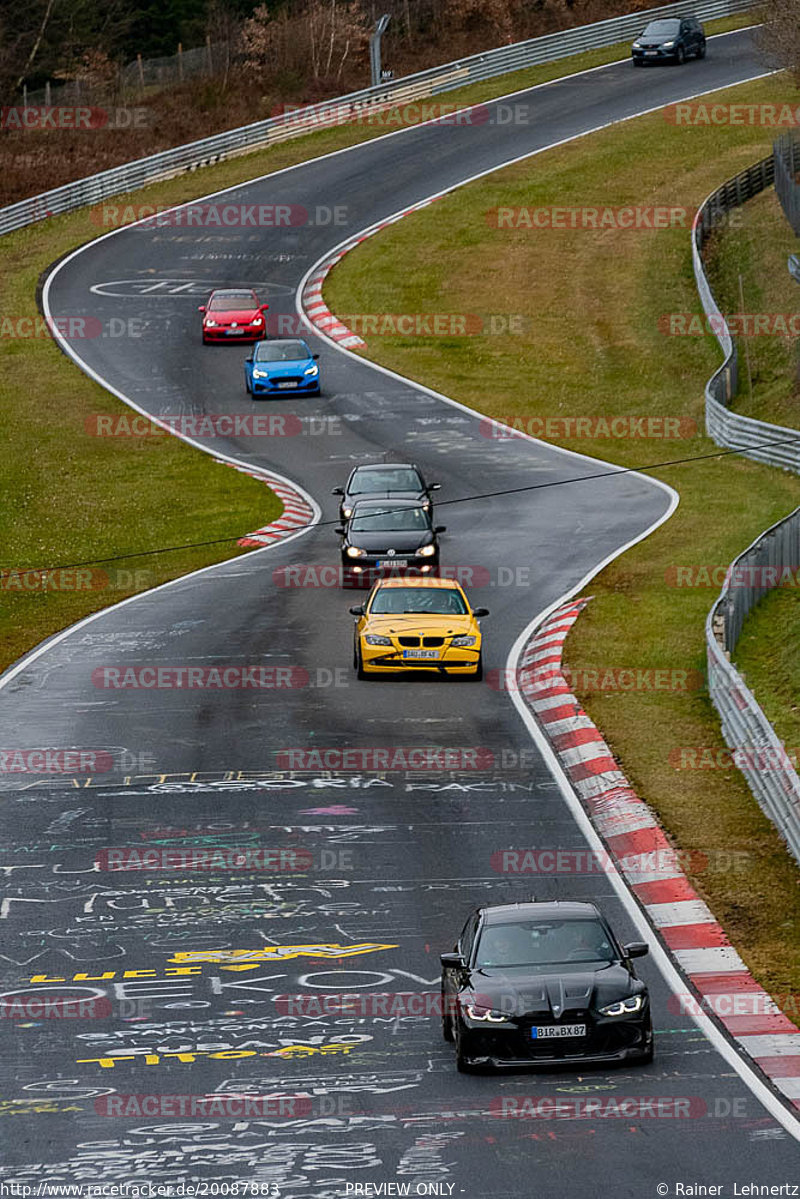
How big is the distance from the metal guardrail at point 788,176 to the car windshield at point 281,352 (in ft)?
46.1

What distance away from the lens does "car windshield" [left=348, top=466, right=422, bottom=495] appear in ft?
121

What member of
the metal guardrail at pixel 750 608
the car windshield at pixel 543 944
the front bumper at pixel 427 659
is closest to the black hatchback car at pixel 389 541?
the front bumper at pixel 427 659

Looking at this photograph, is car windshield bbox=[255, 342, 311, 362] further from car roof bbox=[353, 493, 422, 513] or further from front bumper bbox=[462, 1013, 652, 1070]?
front bumper bbox=[462, 1013, 652, 1070]

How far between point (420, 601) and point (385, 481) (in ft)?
25.8

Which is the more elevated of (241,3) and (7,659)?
(241,3)

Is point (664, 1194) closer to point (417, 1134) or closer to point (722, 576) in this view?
point (417, 1134)

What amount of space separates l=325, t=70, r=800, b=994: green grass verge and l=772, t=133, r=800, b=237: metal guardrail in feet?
16.0

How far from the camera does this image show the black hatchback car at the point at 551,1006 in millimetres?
13898

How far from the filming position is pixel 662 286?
5959cm

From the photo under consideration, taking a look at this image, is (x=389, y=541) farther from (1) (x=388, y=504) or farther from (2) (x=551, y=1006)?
(2) (x=551, y=1006)

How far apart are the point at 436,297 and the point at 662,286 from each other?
7.44 m

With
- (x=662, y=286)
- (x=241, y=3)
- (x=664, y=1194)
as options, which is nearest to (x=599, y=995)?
(x=664, y=1194)

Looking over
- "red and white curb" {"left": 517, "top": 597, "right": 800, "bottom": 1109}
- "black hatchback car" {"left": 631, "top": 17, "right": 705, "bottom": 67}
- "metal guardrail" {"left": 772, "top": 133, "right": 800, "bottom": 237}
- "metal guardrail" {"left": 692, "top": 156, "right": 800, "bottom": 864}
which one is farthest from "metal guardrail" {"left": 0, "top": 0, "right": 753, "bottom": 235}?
"red and white curb" {"left": 517, "top": 597, "right": 800, "bottom": 1109}

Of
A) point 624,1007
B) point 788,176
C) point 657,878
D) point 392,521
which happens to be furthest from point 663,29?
point 624,1007
